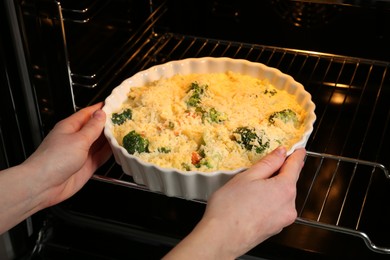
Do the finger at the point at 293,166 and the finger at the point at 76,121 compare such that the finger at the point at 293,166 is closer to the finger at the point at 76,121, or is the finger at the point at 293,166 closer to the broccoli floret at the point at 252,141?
the broccoli floret at the point at 252,141

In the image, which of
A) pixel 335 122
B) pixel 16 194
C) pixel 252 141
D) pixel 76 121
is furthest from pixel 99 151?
pixel 335 122

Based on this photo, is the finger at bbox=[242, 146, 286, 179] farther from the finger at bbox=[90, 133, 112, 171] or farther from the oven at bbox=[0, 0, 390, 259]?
the finger at bbox=[90, 133, 112, 171]

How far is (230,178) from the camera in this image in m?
1.13

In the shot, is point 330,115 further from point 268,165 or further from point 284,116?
point 268,165

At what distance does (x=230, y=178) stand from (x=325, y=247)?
38 centimetres

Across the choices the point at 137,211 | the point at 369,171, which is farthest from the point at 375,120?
the point at 137,211

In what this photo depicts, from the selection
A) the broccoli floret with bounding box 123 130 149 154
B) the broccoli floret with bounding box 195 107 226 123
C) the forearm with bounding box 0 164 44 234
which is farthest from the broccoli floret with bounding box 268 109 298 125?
the forearm with bounding box 0 164 44 234

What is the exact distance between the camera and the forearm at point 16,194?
1.15m

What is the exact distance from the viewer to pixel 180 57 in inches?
67.7

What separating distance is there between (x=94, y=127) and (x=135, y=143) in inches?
3.7

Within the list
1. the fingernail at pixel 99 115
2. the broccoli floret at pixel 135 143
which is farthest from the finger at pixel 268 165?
the fingernail at pixel 99 115

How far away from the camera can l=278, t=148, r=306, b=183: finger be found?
3.51ft

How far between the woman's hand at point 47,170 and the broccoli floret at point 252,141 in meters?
0.29

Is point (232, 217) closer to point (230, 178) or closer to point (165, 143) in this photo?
point (230, 178)
